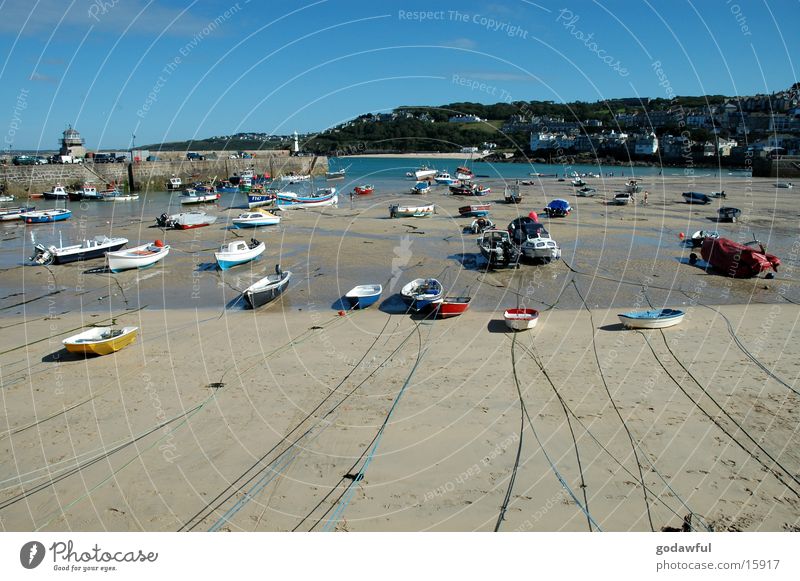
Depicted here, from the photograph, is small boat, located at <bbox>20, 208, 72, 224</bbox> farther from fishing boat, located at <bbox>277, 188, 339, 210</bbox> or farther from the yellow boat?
the yellow boat

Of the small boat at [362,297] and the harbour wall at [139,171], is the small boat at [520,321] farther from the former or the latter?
the harbour wall at [139,171]

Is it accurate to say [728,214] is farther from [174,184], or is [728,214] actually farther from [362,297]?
[174,184]

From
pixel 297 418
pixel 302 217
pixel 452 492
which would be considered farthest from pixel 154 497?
pixel 302 217

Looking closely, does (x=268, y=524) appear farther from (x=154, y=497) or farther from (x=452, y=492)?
(x=452, y=492)

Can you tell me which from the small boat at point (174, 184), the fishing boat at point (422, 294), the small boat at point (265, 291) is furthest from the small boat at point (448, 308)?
the small boat at point (174, 184)

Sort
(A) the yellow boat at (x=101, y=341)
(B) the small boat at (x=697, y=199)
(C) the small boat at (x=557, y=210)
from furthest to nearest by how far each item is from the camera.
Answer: (B) the small boat at (x=697, y=199), (C) the small boat at (x=557, y=210), (A) the yellow boat at (x=101, y=341)

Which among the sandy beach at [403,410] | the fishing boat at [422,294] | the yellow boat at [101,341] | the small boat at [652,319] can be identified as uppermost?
the fishing boat at [422,294]

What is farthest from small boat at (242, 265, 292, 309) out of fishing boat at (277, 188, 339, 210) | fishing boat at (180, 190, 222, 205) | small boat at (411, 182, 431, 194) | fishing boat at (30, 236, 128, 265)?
small boat at (411, 182, 431, 194)
